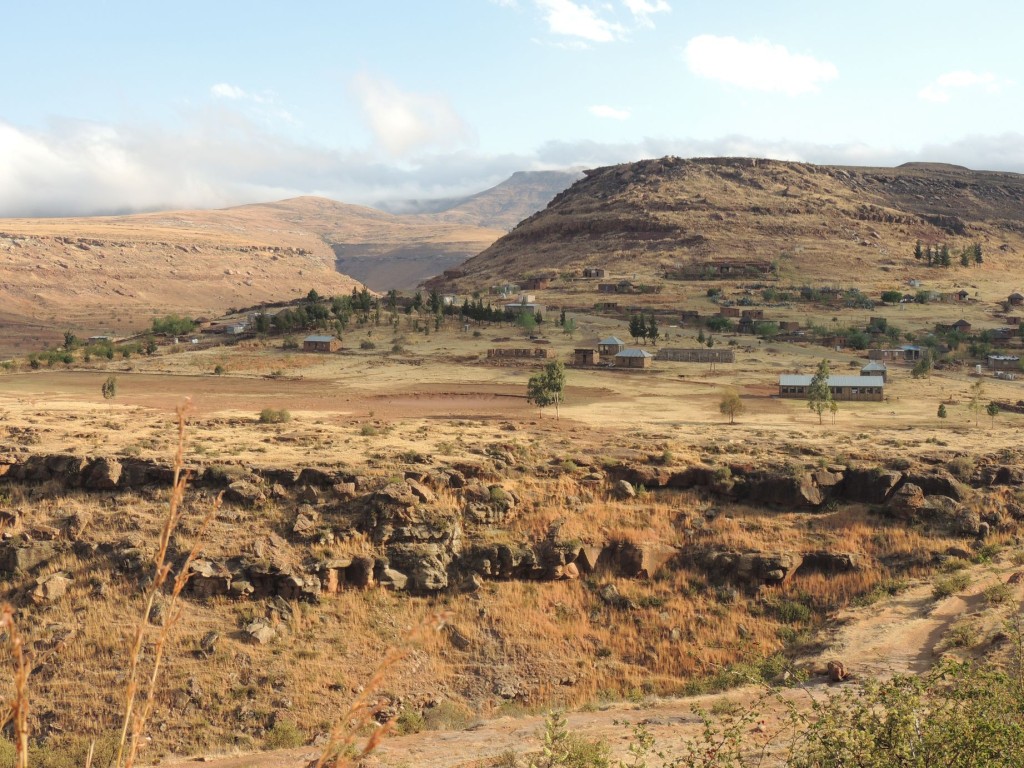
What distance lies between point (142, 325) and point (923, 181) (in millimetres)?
164231

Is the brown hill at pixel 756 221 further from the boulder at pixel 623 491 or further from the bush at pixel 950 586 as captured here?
the bush at pixel 950 586

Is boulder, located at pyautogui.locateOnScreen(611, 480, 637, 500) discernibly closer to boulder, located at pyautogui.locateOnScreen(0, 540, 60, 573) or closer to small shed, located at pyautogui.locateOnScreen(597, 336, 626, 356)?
boulder, located at pyautogui.locateOnScreen(0, 540, 60, 573)

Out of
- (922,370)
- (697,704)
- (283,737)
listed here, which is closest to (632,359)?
(922,370)

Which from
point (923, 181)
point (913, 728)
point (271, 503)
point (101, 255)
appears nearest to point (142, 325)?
point (101, 255)

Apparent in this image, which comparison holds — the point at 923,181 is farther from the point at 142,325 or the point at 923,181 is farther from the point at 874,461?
the point at 874,461

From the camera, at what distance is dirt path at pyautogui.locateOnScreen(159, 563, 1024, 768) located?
49.4 ft

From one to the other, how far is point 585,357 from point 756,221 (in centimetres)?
8684

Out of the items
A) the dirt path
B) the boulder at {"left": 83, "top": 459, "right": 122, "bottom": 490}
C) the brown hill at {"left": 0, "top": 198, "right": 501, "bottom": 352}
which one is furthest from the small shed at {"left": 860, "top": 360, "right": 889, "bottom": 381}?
the brown hill at {"left": 0, "top": 198, "right": 501, "bottom": 352}

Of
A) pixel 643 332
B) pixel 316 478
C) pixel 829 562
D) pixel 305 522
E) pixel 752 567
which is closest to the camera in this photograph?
pixel 305 522

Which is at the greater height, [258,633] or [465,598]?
[465,598]

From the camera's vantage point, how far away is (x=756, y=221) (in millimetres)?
145000

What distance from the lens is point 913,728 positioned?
935cm

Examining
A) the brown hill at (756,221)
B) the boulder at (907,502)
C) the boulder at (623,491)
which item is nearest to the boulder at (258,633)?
the boulder at (623,491)

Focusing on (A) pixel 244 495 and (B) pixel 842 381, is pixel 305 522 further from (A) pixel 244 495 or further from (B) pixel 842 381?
(B) pixel 842 381
